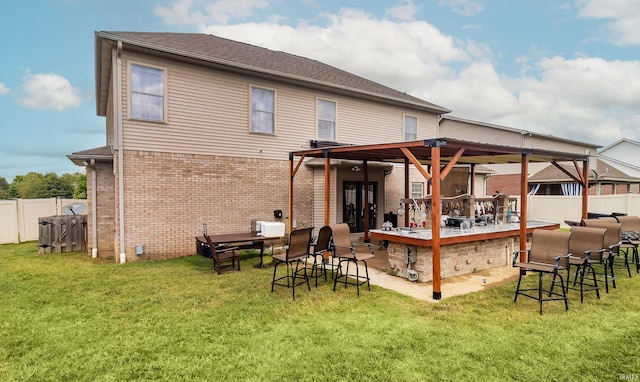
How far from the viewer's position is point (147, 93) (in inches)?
359

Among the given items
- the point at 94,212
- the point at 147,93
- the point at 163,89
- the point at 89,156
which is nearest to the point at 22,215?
the point at 94,212

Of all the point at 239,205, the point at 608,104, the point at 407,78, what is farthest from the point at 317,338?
the point at 608,104

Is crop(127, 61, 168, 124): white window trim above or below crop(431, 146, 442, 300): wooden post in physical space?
above

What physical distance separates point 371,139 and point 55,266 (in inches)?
429

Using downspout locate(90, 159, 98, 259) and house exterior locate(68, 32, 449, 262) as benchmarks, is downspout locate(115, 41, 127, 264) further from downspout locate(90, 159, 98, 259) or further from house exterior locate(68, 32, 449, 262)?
downspout locate(90, 159, 98, 259)

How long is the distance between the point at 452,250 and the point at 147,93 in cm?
873

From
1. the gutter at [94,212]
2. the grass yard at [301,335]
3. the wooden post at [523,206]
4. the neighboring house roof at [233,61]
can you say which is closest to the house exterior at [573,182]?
the neighboring house roof at [233,61]

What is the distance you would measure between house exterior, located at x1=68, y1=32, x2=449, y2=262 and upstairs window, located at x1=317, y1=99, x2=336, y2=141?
37 millimetres

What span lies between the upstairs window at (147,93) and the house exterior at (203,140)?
26 mm

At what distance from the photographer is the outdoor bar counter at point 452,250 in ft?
22.5

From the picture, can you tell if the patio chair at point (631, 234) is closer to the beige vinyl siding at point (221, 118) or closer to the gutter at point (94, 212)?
the beige vinyl siding at point (221, 118)

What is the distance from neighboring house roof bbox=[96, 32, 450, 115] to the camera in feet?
29.3

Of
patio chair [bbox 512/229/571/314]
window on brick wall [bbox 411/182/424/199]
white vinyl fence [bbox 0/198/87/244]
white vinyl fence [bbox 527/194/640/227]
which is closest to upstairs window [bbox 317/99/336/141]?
window on brick wall [bbox 411/182/424/199]

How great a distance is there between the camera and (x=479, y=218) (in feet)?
31.8
